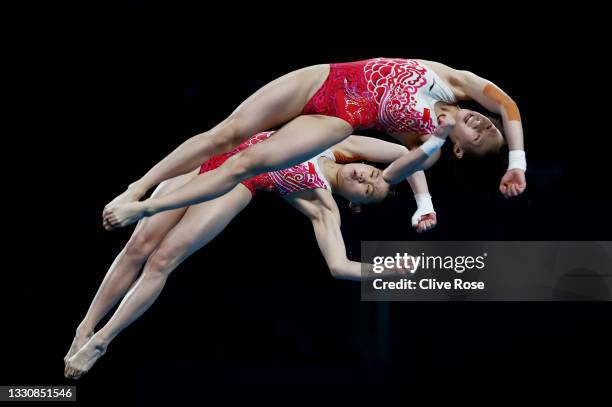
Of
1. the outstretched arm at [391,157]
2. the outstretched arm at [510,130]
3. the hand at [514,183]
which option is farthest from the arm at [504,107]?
the outstretched arm at [391,157]

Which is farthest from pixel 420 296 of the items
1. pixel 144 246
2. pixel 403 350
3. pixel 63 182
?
pixel 63 182

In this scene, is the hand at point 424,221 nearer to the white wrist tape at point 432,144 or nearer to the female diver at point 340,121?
the female diver at point 340,121

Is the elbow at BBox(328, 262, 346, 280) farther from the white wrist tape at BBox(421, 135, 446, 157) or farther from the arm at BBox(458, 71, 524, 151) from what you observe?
the arm at BBox(458, 71, 524, 151)

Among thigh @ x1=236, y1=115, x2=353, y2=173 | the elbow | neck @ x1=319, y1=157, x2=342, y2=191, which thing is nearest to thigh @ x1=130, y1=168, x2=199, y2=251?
thigh @ x1=236, y1=115, x2=353, y2=173

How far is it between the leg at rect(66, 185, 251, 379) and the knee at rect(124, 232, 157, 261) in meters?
0.04

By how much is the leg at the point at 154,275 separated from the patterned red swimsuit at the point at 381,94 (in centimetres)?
78

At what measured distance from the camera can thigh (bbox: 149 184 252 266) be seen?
3779mm

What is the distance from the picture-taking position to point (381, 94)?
11.3 feet

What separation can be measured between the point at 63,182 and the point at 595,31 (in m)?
3.38

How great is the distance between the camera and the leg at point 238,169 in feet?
10.6

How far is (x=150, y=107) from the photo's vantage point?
493 cm

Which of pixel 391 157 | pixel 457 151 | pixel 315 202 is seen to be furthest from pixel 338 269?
pixel 457 151

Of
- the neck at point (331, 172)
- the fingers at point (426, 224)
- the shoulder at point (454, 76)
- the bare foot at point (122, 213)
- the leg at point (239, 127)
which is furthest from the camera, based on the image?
the neck at point (331, 172)

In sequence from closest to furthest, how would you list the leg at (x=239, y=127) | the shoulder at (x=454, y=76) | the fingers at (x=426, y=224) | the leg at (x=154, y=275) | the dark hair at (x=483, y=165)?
the leg at (x=239, y=127)
the shoulder at (x=454, y=76)
the dark hair at (x=483, y=165)
the leg at (x=154, y=275)
the fingers at (x=426, y=224)
